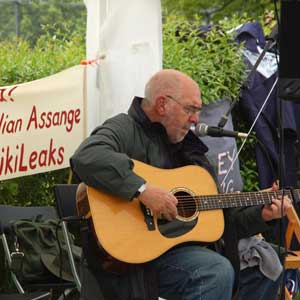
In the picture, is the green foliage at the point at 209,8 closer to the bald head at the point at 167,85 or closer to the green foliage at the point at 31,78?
the green foliage at the point at 31,78

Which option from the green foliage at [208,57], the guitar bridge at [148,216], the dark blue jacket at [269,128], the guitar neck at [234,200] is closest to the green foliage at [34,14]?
the green foliage at [208,57]

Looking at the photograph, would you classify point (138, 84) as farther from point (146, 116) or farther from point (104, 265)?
point (104, 265)

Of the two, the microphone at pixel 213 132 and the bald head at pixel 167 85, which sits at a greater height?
the bald head at pixel 167 85

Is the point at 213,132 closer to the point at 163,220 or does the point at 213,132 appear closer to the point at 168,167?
the point at 168,167

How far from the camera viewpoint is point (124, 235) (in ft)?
14.6

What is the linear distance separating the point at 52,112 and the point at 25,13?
41.9ft

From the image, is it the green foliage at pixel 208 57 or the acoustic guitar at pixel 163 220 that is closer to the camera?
the acoustic guitar at pixel 163 220

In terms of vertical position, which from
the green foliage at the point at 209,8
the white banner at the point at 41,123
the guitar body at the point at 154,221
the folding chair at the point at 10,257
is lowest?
the folding chair at the point at 10,257

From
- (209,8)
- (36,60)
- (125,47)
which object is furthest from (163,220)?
(209,8)

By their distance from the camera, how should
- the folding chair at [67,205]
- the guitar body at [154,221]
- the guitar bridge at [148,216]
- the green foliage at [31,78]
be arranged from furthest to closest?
the green foliage at [31,78] < the folding chair at [67,205] < the guitar bridge at [148,216] < the guitar body at [154,221]

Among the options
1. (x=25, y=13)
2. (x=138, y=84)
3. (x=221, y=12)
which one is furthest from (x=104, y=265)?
(x=25, y=13)

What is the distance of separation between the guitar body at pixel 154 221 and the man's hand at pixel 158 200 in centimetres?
9

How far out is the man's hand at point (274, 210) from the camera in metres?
4.82

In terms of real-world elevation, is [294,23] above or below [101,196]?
above
